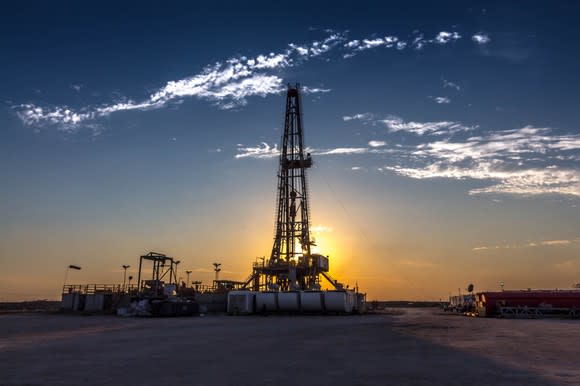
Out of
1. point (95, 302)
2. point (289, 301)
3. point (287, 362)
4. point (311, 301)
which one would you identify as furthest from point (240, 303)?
point (287, 362)

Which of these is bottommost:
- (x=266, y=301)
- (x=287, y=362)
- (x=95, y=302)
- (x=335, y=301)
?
(x=287, y=362)

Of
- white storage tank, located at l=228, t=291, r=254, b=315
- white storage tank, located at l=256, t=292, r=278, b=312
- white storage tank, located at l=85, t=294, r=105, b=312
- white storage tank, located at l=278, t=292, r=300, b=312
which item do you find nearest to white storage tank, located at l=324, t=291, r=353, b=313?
white storage tank, located at l=278, t=292, r=300, b=312

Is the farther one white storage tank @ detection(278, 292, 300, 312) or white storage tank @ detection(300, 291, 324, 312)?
white storage tank @ detection(278, 292, 300, 312)

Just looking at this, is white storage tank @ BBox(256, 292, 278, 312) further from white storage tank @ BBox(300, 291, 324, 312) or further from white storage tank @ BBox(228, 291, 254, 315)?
white storage tank @ BBox(300, 291, 324, 312)

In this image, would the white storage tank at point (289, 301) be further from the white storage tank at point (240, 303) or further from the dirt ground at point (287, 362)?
the dirt ground at point (287, 362)

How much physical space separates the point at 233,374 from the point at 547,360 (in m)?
10.8

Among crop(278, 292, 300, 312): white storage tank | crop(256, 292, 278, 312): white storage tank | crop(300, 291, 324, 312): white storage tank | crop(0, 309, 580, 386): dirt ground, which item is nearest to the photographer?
crop(0, 309, 580, 386): dirt ground

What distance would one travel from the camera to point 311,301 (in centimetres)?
5856

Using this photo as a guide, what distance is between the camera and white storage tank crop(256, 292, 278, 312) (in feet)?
195

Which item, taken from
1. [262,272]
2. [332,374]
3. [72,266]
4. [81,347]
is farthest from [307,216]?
[332,374]

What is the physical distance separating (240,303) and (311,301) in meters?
9.38

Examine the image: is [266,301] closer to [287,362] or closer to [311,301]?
[311,301]

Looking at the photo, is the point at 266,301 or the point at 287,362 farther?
the point at 266,301

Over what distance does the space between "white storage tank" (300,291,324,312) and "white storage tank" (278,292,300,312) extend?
0.68 m
